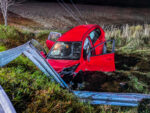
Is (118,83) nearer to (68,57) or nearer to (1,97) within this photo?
(68,57)

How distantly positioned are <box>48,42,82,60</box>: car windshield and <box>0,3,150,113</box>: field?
1.98 ft

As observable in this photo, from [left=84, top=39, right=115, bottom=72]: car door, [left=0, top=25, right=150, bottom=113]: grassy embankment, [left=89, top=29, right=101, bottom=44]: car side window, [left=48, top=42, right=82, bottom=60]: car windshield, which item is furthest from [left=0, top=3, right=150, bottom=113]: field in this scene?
[left=89, top=29, right=101, bottom=44]: car side window

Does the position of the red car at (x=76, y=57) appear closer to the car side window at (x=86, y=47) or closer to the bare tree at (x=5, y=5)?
the car side window at (x=86, y=47)

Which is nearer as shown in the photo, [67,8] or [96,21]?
[67,8]

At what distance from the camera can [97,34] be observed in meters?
4.31

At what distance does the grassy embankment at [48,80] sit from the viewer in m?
1.43

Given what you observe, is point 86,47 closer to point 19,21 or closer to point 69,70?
point 69,70

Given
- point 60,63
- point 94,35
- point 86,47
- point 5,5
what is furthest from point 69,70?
point 5,5

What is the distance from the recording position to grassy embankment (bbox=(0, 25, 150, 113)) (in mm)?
1431

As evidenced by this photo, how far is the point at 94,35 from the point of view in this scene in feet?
13.4

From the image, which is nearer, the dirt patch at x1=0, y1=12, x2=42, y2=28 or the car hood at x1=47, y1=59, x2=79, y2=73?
the car hood at x1=47, y1=59, x2=79, y2=73

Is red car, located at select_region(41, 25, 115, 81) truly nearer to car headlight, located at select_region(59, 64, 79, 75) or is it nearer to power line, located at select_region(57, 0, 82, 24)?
car headlight, located at select_region(59, 64, 79, 75)

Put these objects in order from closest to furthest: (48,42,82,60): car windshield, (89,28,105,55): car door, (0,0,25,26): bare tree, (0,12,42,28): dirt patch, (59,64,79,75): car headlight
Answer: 1. (59,64,79,75): car headlight
2. (48,42,82,60): car windshield
3. (0,0,25,26): bare tree
4. (0,12,42,28): dirt patch
5. (89,28,105,55): car door

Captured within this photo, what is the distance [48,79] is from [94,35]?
2.35 m
